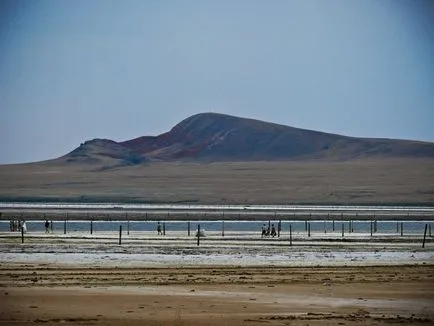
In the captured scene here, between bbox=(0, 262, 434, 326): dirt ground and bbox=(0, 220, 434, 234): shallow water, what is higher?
bbox=(0, 262, 434, 326): dirt ground

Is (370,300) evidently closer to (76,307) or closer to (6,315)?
(76,307)

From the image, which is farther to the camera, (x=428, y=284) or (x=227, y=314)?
(x=428, y=284)

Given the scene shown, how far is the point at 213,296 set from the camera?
73.7 feet

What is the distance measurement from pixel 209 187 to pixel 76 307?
162311mm

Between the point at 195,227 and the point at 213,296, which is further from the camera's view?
the point at 195,227

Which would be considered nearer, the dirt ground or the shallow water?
the dirt ground

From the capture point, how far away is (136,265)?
32531 mm

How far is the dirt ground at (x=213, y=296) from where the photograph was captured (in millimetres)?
19031

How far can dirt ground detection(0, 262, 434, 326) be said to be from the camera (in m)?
19.0

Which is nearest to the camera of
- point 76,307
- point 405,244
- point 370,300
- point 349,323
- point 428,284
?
point 349,323

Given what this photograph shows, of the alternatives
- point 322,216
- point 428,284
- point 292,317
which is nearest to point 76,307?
point 292,317

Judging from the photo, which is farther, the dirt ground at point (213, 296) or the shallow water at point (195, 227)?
the shallow water at point (195, 227)

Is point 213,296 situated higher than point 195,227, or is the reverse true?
point 213,296

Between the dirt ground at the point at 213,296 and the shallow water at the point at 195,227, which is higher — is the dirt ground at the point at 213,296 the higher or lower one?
the higher one
